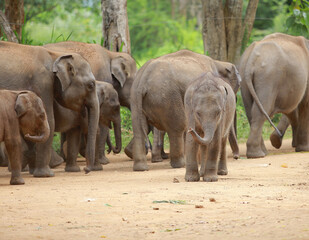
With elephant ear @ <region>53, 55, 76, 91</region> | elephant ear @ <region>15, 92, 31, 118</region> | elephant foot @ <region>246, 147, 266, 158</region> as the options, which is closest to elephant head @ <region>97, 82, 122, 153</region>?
elephant ear @ <region>53, 55, 76, 91</region>

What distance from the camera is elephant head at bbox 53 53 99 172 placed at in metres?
9.52

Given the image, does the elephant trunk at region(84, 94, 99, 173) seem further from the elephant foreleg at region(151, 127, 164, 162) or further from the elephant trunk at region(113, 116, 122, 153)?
the elephant foreleg at region(151, 127, 164, 162)

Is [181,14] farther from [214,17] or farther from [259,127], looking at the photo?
[259,127]

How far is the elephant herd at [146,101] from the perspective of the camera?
815 cm

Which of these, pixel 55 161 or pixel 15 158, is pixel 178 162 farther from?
pixel 15 158

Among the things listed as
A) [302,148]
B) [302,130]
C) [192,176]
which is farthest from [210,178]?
[302,130]

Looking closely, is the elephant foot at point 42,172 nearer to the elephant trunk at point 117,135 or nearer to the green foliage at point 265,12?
the elephant trunk at point 117,135

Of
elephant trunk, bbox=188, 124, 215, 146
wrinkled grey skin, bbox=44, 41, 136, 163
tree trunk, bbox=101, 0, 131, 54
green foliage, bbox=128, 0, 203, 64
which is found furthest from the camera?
green foliage, bbox=128, 0, 203, 64

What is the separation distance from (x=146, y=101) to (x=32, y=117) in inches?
78.2

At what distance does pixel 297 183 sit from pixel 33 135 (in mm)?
3078

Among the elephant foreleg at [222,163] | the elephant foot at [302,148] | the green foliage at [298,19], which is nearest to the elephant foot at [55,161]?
the elephant foreleg at [222,163]

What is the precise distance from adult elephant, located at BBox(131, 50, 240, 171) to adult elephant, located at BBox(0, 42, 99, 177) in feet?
Result: 2.04

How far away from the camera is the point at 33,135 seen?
28.8 ft

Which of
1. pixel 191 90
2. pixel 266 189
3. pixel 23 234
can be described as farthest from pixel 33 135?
pixel 23 234
